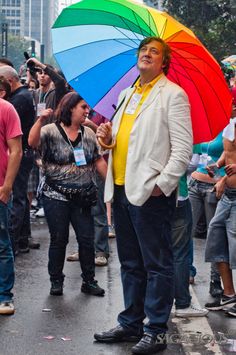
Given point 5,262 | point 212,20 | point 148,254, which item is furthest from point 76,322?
point 212,20

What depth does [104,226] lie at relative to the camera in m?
8.84

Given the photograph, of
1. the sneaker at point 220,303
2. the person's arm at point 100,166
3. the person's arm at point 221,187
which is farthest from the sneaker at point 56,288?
the person's arm at point 221,187

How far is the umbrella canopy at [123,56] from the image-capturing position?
5652 mm

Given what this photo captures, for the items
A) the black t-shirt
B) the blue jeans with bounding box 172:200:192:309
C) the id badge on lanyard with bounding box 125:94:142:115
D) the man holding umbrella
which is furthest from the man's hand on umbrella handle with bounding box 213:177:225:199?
the black t-shirt

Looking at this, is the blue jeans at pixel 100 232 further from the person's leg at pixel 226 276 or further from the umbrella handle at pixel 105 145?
the umbrella handle at pixel 105 145

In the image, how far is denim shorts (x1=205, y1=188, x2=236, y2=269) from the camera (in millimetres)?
6859

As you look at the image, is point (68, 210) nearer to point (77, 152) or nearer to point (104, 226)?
point (77, 152)

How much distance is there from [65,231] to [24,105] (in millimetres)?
1946

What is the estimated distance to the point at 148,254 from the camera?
18.5ft

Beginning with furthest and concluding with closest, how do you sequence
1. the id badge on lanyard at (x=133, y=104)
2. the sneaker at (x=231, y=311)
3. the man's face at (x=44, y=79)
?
the man's face at (x=44, y=79), the sneaker at (x=231, y=311), the id badge on lanyard at (x=133, y=104)

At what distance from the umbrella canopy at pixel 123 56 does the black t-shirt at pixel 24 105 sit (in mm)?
2611

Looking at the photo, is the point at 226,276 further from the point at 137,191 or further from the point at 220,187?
the point at 137,191

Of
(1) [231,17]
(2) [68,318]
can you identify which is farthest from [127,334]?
(1) [231,17]

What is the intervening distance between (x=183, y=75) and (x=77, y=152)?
1692mm
